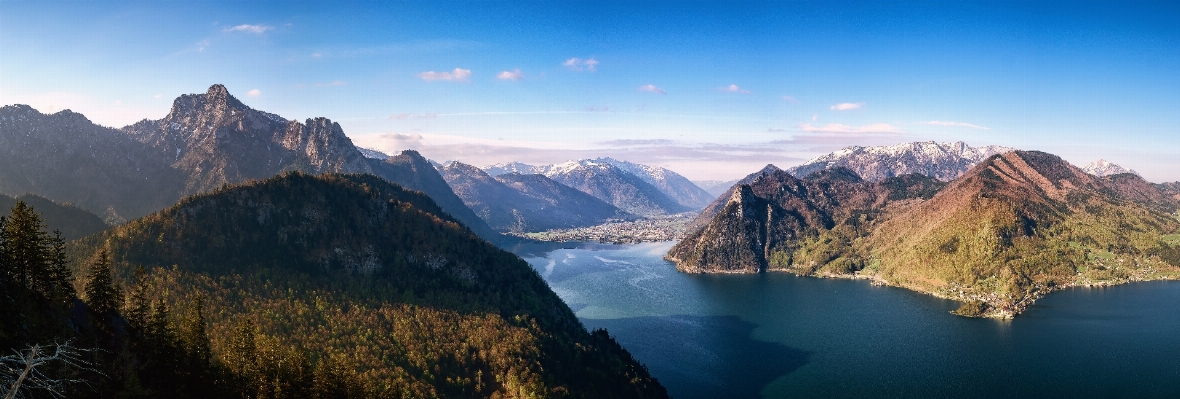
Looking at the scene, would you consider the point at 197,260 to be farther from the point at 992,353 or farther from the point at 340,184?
the point at 992,353

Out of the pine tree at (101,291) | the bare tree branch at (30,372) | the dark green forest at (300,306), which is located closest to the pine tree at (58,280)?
the dark green forest at (300,306)

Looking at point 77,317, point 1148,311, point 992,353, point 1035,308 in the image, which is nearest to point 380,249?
point 77,317

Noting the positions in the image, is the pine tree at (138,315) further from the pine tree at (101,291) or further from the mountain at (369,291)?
the mountain at (369,291)

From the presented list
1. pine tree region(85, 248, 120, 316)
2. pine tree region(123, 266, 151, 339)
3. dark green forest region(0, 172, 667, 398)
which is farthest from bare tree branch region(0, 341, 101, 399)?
pine tree region(123, 266, 151, 339)

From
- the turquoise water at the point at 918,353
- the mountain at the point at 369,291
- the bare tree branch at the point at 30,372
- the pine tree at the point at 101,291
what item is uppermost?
the bare tree branch at the point at 30,372

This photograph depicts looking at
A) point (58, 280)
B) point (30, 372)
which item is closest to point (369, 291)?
point (58, 280)

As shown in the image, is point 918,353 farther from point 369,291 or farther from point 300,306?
point 300,306
